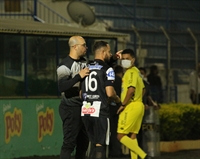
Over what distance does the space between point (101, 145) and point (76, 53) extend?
1346 mm

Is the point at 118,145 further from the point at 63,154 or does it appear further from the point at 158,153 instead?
the point at 63,154

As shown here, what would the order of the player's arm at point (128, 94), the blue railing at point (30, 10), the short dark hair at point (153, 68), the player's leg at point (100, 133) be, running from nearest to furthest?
the player's leg at point (100, 133)
the player's arm at point (128, 94)
the short dark hair at point (153, 68)
the blue railing at point (30, 10)

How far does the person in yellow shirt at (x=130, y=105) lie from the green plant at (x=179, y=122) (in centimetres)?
389

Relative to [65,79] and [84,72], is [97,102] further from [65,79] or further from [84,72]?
[65,79]

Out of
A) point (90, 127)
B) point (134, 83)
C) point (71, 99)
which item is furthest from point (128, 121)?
point (90, 127)

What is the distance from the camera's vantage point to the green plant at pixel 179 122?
60.4 feet

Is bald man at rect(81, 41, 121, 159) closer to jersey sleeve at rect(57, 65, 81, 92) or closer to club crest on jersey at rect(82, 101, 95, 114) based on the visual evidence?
club crest on jersey at rect(82, 101, 95, 114)

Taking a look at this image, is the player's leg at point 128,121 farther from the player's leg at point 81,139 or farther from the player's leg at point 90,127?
the player's leg at point 90,127

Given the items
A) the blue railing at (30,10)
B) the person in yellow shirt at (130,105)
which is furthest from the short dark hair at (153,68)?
the person in yellow shirt at (130,105)

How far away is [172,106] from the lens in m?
19.1

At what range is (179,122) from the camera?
18.7 metres

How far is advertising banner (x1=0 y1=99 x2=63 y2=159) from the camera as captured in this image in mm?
15648

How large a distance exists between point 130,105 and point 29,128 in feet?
8.48

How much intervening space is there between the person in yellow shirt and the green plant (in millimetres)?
3895
